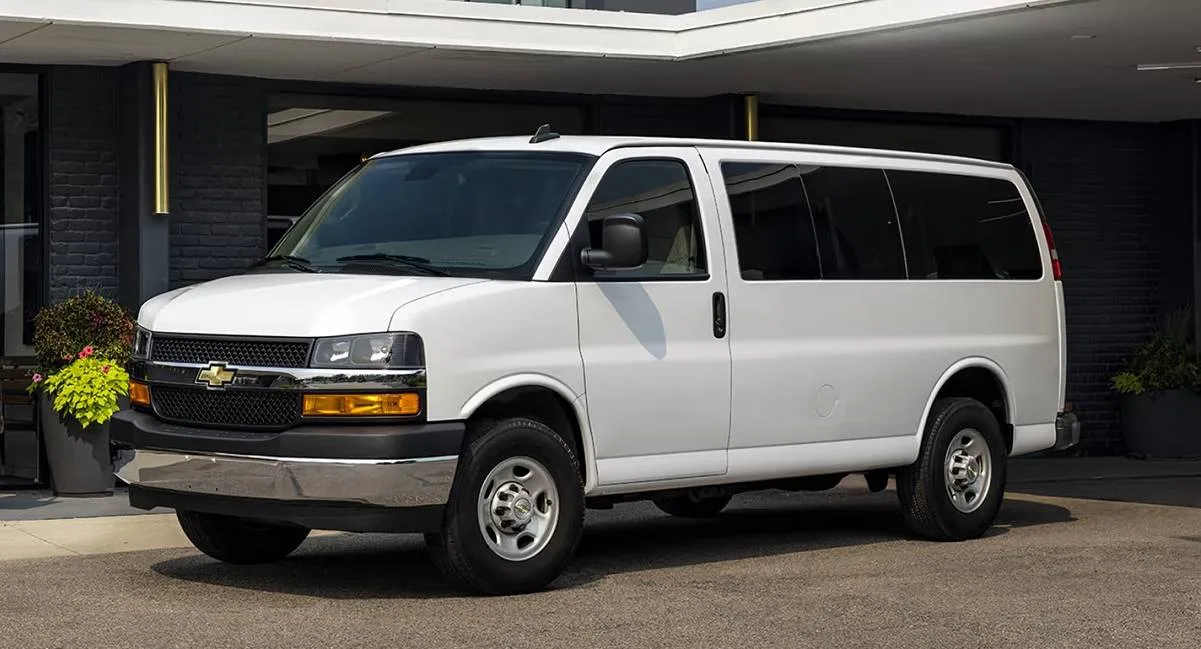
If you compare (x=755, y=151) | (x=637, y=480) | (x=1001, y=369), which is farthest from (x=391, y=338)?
(x=1001, y=369)

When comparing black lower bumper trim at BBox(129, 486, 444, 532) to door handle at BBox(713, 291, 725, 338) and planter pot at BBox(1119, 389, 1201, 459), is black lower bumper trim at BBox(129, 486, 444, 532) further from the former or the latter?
planter pot at BBox(1119, 389, 1201, 459)

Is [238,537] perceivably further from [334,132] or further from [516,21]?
[334,132]

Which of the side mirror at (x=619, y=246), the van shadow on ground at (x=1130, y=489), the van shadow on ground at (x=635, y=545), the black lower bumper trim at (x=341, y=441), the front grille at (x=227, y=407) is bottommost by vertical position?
the van shadow on ground at (x=1130, y=489)

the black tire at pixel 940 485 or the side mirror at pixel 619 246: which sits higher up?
the side mirror at pixel 619 246

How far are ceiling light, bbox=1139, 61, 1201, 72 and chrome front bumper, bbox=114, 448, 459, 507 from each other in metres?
7.65

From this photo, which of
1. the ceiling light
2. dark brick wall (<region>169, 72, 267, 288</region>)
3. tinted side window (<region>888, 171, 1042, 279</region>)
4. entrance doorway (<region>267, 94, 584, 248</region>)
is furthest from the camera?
entrance doorway (<region>267, 94, 584, 248</region>)

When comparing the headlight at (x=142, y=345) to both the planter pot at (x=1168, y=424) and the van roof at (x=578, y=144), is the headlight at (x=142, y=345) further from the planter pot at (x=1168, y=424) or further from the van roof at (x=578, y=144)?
the planter pot at (x=1168, y=424)

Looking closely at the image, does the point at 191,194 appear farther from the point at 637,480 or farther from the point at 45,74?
the point at 637,480

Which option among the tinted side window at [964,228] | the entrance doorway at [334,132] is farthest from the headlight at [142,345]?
the entrance doorway at [334,132]

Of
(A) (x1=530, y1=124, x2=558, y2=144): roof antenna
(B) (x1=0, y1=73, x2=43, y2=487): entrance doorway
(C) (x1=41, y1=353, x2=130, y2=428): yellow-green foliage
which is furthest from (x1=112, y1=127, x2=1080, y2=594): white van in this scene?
(B) (x1=0, y1=73, x2=43, y2=487): entrance doorway

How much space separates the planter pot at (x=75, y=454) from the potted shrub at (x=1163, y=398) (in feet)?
31.7

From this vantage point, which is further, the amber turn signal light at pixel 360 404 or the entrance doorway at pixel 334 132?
the entrance doorway at pixel 334 132

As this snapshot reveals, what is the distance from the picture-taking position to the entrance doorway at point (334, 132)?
14977mm

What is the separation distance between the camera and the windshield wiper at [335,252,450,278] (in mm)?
8609
